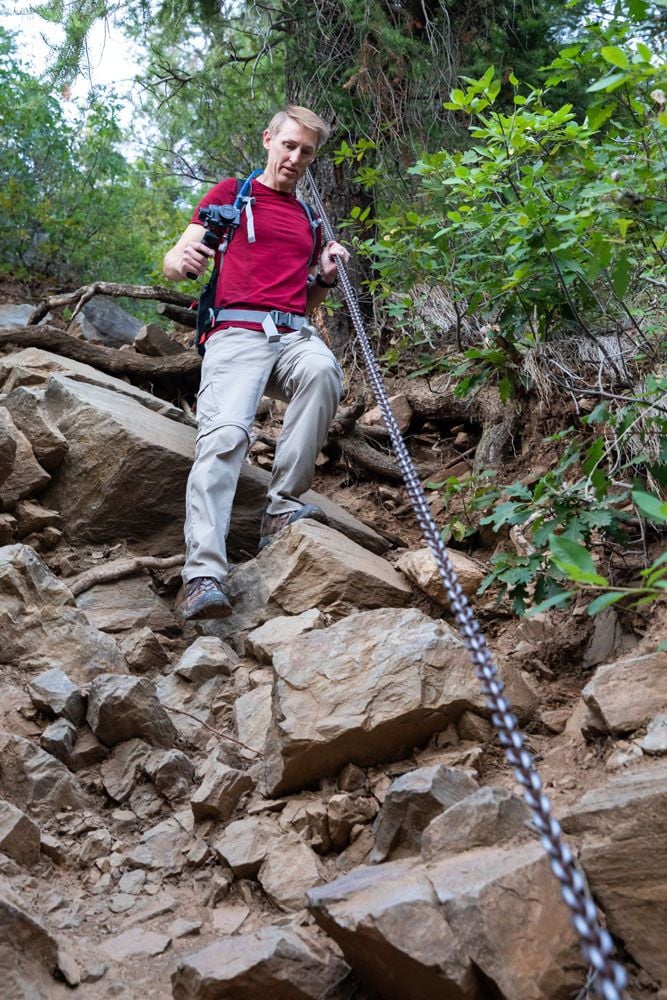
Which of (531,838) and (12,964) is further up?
(531,838)

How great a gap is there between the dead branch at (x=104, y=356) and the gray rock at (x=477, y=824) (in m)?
5.07

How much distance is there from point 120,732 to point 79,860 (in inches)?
22.4

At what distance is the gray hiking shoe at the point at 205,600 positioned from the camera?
168 inches

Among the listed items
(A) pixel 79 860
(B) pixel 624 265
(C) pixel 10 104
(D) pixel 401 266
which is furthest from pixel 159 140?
(A) pixel 79 860

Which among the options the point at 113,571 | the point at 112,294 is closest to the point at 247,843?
the point at 113,571

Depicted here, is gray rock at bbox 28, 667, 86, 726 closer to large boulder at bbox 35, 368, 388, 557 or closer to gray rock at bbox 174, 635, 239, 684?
gray rock at bbox 174, 635, 239, 684

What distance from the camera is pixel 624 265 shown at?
316 centimetres

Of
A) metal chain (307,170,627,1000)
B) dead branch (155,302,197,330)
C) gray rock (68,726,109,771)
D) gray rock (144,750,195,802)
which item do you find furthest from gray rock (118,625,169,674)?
dead branch (155,302,197,330)

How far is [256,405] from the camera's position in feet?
16.1

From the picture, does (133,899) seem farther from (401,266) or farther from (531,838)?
(401,266)

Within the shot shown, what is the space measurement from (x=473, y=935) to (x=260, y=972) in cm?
52

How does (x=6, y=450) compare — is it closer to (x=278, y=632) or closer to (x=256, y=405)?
(x=256, y=405)

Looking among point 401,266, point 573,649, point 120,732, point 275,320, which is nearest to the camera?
point 120,732

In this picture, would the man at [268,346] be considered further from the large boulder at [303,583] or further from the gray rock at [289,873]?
the gray rock at [289,873]
